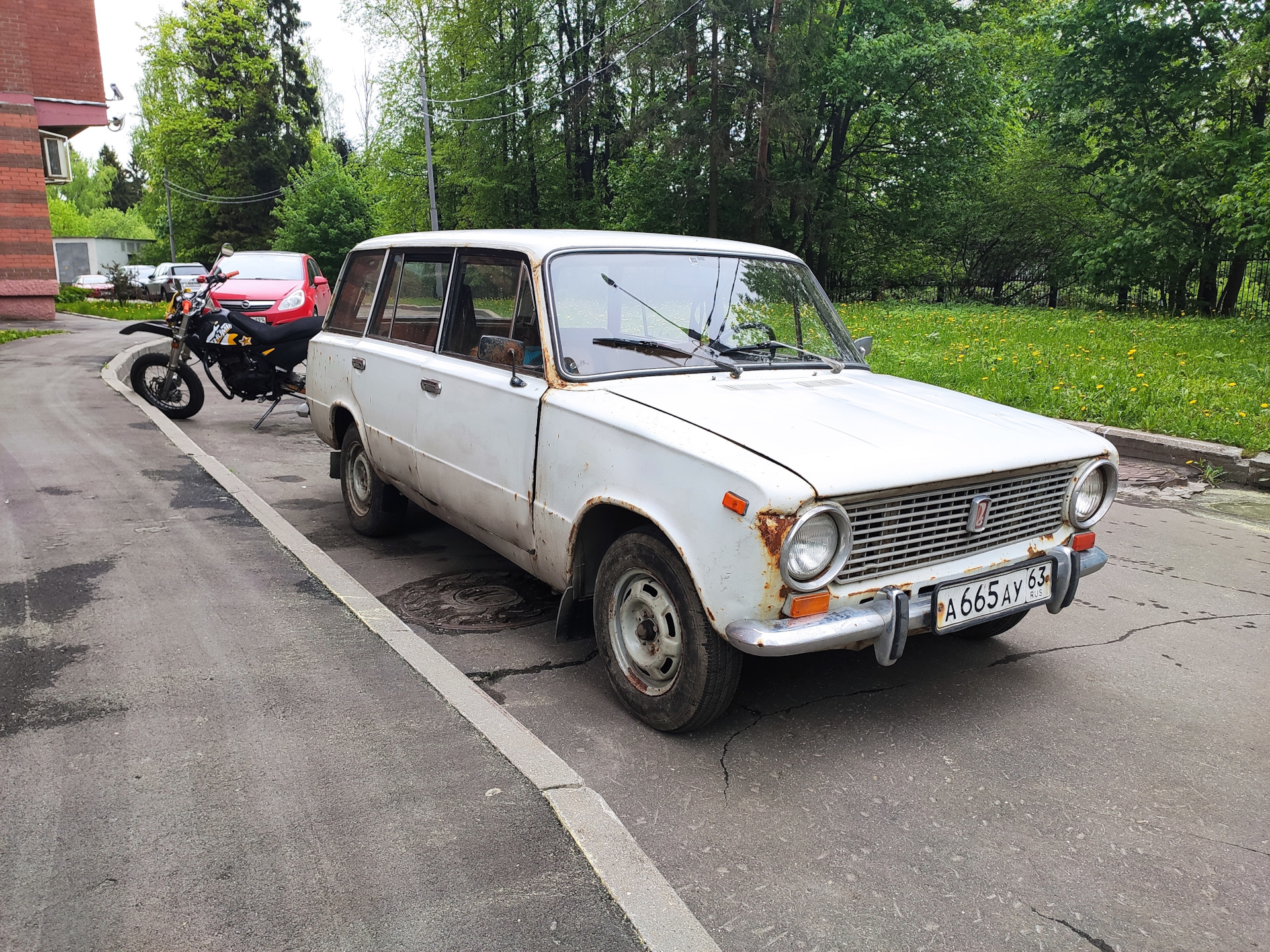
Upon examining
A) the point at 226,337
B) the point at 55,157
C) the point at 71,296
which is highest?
the point at 55,157

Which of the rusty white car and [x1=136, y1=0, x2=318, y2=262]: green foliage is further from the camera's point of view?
[x1=136, y1=0, x2=318, y2=262]: green foliage

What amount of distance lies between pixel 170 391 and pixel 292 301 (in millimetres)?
4196

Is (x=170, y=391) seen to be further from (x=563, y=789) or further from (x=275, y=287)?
(x=563, y=789)

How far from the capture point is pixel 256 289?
14500 millimetres

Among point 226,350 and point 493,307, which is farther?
point 226,350

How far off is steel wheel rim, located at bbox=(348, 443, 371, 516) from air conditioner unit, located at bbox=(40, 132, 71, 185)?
2215 centimetres

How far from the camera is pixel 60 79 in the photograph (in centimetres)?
2147

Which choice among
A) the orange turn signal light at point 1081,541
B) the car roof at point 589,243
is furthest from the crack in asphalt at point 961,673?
the car roof at point 589,243

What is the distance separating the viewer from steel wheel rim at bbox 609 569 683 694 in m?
3.28

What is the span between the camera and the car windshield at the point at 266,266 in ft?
49.2

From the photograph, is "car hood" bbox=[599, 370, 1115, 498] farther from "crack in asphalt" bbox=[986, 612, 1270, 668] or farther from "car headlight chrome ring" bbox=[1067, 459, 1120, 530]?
"crack in asphalt" bbox=[986, 612, 1270, 668]

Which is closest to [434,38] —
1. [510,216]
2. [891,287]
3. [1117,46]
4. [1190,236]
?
[510,216]

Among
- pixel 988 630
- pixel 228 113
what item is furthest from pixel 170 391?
pixel 228 113

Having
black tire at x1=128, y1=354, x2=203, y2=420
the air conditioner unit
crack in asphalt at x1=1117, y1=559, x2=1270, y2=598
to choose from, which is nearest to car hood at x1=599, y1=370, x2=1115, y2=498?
crack in asphalt at x1=1117, y1=559, x2=1270, y2=598
